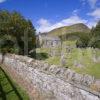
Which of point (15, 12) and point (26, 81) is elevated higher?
point (15, 12)

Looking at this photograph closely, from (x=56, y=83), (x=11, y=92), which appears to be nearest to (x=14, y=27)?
(x=11, y=92)

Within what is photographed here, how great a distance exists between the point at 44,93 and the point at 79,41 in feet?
133

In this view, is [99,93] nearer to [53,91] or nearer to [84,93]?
[84,93]

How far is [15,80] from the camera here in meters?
13.7

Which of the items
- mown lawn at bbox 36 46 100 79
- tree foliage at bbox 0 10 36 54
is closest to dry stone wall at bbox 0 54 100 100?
mown lawn at bbox 36 46 100 79

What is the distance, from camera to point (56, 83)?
763cm

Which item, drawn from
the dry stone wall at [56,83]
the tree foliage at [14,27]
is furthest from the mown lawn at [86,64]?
the dry stone wall at [56,83]

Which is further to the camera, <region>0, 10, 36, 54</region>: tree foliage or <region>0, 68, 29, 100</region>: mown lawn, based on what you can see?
<region>0, 10, 36, 54</region>: tree foliage

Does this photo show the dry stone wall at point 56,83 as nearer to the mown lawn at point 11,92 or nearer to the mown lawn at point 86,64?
the mown lawn at point 11,92

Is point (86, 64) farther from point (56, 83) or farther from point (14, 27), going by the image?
point (56, 83)

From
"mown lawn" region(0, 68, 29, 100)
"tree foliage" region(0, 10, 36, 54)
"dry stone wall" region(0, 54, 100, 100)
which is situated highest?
"tree foliage" region(0, 10, 36, 54)

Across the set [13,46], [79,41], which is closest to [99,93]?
[13,46]

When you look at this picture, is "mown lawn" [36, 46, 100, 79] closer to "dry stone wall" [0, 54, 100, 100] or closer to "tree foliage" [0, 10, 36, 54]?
"tree foliage" [0, 10, 36, 54]

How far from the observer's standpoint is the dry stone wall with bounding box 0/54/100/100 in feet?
18.5
